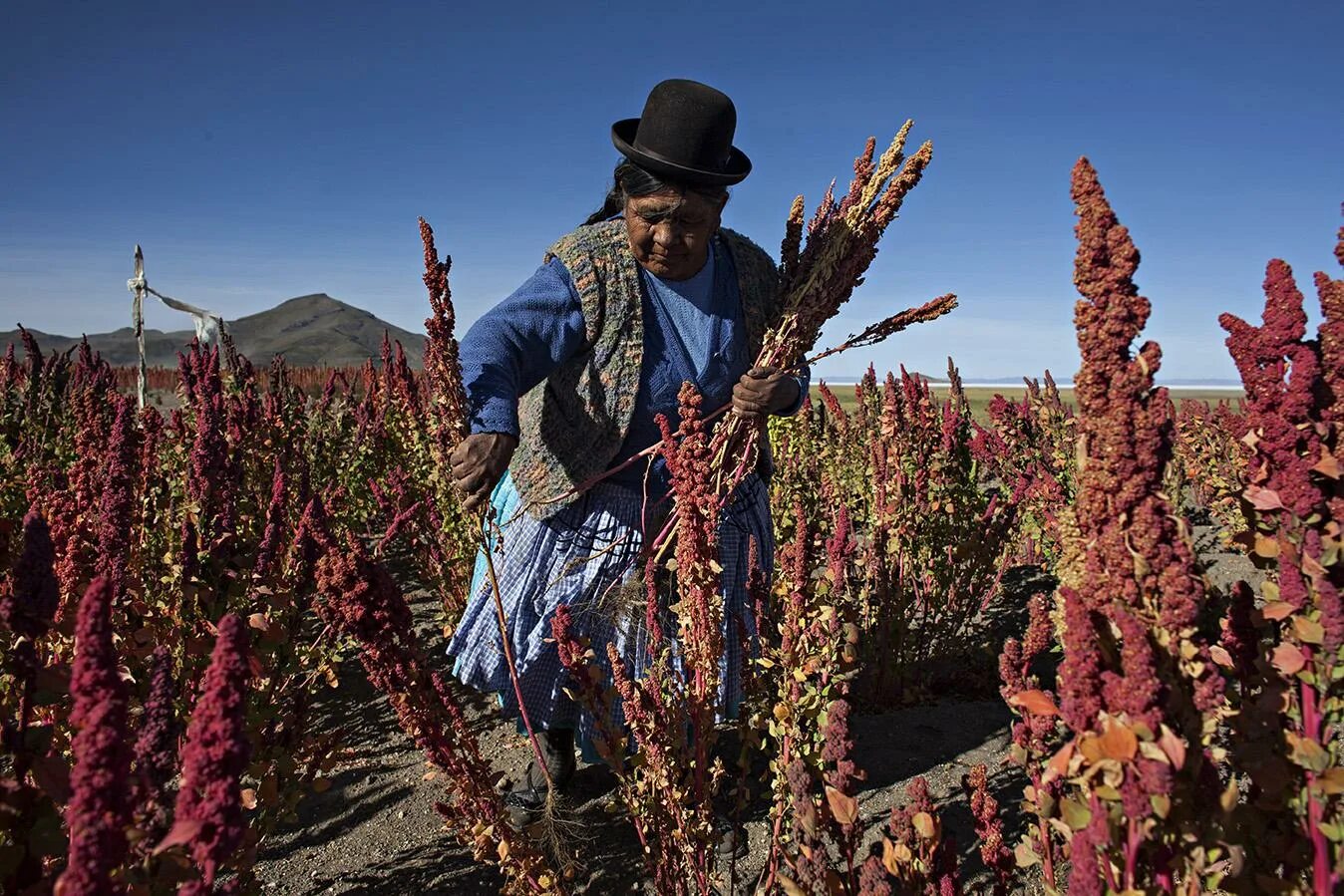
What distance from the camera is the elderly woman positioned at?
203cm

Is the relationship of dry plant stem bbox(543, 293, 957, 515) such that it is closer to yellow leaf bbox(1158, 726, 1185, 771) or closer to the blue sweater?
the blue sweater

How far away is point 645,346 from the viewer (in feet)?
7.25

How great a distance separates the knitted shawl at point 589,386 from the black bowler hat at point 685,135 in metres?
0.25

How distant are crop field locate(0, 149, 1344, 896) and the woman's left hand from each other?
14 centimetres

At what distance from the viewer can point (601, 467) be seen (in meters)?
2.22

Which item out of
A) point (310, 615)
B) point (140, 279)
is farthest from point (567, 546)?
point (140, 279)

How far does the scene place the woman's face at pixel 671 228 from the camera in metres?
2.06

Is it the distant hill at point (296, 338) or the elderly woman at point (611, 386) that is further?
the distant hill at point (296, 338)

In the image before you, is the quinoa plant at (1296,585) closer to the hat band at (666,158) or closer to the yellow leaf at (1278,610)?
the yellow leaf at (1278,610)

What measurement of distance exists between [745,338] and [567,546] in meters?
0.80

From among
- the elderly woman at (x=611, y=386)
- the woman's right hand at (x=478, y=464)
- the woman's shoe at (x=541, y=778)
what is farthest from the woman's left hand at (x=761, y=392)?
the woman's shoe at (x=541, y=778)

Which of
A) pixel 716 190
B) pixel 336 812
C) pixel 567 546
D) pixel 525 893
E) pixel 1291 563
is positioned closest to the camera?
pixel 1291 563

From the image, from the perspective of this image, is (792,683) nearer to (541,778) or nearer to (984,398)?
(541,778)

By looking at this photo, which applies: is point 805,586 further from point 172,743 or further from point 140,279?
point 140,279
